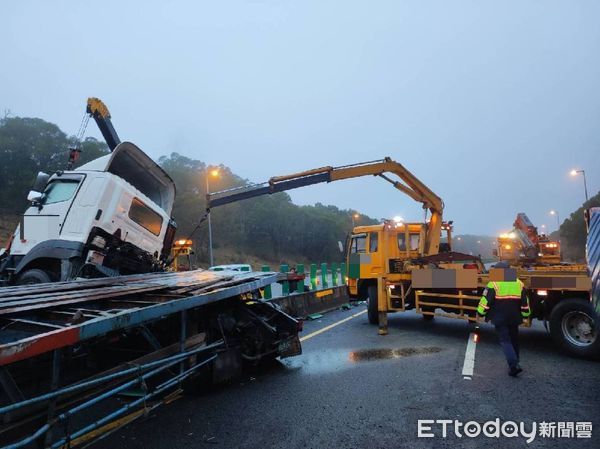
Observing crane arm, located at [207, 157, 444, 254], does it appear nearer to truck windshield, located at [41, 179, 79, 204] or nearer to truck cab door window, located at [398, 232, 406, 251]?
truck cab door window, located at [398, 232, 406, 251]

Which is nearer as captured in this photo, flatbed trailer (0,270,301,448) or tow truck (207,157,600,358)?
flatbed trailer (0,270,301,448)

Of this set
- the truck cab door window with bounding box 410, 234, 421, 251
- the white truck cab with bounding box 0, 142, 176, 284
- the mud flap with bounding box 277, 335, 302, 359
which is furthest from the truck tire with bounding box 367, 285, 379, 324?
the white truck cab with bounding box 0, 142, 176, 284

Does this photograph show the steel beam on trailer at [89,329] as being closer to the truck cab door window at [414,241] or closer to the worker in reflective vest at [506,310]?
the worker in reflective vest at [506,310]

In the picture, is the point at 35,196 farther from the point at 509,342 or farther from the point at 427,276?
the point at 509,342

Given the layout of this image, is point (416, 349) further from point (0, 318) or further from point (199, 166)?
point (199, 166)

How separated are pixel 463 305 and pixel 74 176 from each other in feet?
24.4

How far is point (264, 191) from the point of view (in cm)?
1194

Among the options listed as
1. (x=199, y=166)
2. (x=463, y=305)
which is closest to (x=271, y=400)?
(x=463, y=305)

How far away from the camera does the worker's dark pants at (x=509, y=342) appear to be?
5.38 meters

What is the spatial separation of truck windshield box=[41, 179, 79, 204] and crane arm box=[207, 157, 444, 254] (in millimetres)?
4571

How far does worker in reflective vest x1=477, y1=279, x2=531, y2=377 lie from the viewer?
5.55 meters

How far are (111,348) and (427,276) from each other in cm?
607

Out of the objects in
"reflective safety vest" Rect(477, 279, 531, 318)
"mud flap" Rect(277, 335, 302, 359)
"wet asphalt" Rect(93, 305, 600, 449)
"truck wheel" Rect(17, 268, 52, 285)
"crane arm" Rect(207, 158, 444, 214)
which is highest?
"crane arm" Rect(207, 158, 444, 214)

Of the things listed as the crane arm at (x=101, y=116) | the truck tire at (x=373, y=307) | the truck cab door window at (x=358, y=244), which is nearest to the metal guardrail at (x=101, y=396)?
the truck tire at (x=373, y=307)
